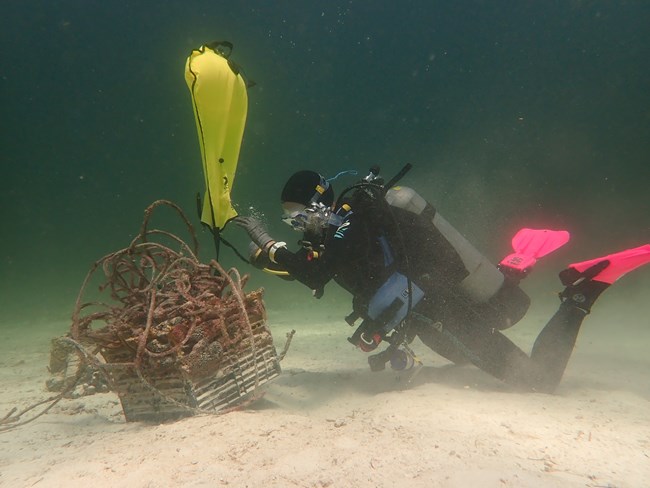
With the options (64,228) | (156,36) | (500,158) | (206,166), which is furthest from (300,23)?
(206,166)

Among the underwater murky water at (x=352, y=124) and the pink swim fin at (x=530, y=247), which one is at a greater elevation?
the underwater murky water at (x=352, y=124)

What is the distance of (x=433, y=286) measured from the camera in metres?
4.01

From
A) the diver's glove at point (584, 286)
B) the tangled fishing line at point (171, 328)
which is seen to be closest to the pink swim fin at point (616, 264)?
the diver's glove at point (584, 286)

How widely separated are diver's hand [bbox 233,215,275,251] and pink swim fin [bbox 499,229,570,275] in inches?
120

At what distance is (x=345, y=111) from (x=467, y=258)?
5294cm

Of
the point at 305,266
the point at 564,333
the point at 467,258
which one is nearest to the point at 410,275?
the point at 467,258

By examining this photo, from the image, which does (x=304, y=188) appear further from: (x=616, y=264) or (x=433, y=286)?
(x=616, y=264)

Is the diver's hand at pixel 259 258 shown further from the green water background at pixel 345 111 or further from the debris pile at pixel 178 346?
the green water background at pixel 345 111

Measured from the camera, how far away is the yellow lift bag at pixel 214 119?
10.8 feet

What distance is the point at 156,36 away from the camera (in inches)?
1681

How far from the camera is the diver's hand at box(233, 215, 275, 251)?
3.76 metres

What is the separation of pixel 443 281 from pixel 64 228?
5630 cm

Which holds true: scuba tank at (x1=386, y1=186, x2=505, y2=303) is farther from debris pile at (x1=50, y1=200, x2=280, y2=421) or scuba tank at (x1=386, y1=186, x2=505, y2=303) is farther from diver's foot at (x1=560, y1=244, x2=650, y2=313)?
debris pile at (x1=50, y1=200, x2=280, y2=421)

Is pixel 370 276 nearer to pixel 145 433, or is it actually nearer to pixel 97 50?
pixel 145 433
